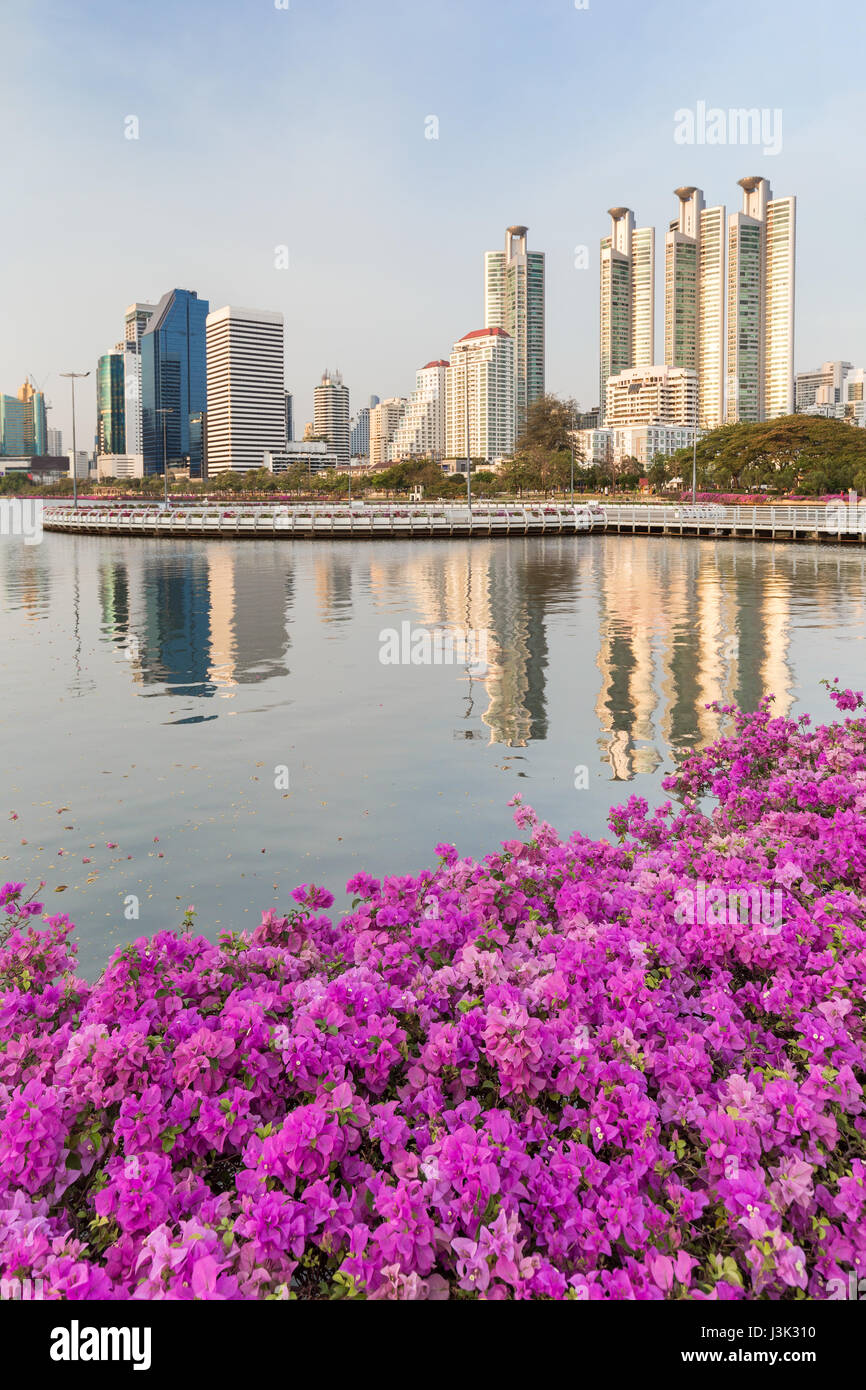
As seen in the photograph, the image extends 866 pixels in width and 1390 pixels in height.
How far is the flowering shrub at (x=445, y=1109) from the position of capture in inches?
97.4

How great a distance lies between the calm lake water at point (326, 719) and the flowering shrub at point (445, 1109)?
8.57 feet

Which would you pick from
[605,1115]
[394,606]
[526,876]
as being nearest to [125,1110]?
[605,1115]

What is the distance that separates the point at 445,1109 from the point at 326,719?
31.3 ft

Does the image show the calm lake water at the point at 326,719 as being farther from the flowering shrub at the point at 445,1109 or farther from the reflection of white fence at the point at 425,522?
the reflection of white fence at the point at 425,522

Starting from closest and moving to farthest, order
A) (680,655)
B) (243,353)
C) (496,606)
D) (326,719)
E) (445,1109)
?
(445,1109) → (326,719) → (680,655) → (496,606) → (243,353)

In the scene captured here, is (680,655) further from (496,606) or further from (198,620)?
(198,620)

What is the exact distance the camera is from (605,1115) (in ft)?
9.62

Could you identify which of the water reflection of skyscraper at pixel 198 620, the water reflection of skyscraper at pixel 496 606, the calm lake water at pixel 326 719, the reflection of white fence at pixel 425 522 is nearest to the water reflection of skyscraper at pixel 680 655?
the calm lake water at pixel 326 719

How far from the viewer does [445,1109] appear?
10.2 feet

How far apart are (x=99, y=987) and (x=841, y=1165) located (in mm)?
2569

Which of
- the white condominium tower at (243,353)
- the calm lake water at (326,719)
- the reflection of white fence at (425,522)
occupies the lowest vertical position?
the calm lake water at (326,719)

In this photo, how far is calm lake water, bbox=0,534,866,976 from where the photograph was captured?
25.3 ft

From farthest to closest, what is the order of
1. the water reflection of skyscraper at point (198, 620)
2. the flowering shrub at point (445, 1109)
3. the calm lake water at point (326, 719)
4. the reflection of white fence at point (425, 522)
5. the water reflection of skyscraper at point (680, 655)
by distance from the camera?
the reflection of white fence at point (425, 522) < the water reflection of skyscraper at point (198, 620) < the water reflection of skyscraper at point (680, 655) < the calm lake water at point (326, 719) < the flowering shrub at point (445, 1109)

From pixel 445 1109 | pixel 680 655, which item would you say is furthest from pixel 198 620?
pixel 445 1109
